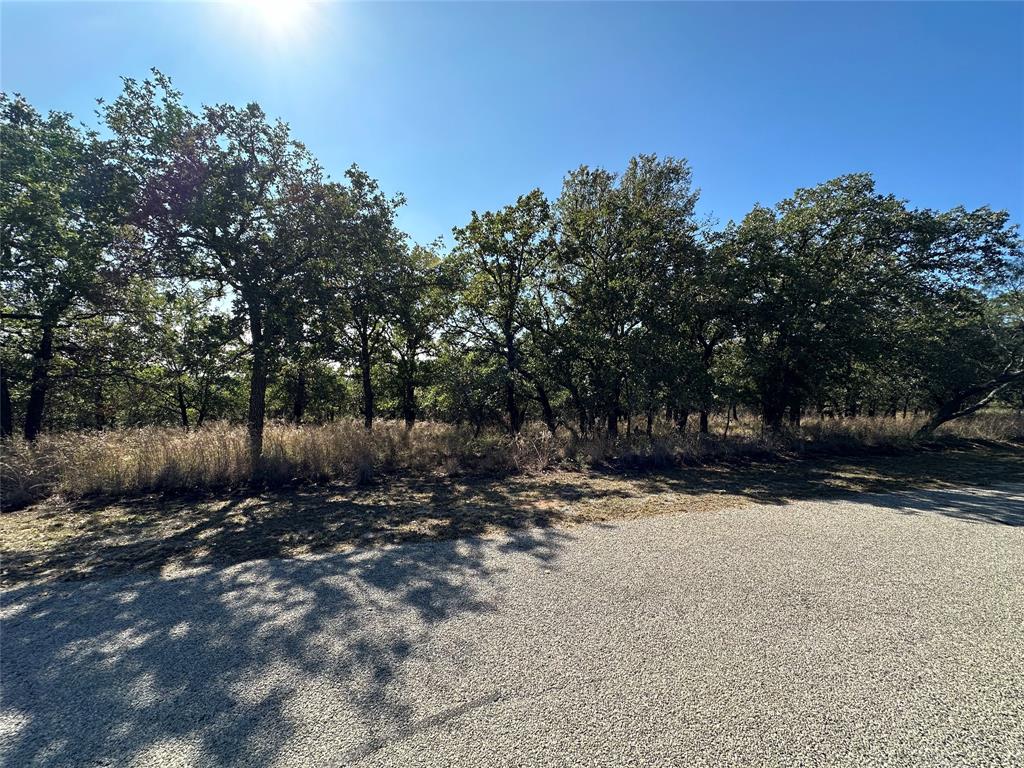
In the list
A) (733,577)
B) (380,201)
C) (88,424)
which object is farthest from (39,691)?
(88,424)

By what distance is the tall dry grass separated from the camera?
21.0ft

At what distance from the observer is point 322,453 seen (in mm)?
7797

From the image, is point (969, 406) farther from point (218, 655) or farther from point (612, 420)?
point (218, 655)

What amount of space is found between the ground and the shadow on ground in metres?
0.01

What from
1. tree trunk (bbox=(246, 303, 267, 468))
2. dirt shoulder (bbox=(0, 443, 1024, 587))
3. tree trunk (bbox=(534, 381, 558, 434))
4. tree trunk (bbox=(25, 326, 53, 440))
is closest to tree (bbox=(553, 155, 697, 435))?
tree trunk (bbox=(534, 381, 558, 434))

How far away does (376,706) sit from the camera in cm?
211

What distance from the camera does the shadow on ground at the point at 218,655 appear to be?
6.35 ft

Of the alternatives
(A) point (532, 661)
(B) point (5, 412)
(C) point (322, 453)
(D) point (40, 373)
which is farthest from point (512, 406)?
(B) point (5, 412)

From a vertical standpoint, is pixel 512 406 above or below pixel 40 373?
below

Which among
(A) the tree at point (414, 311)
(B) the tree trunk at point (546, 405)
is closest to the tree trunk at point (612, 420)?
(B) the tree trunk at point (546, 405)

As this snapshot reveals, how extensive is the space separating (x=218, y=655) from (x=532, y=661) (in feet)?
6.40

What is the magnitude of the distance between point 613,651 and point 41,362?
1330 cm

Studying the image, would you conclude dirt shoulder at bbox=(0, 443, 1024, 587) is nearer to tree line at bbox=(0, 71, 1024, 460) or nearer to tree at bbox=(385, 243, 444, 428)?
tree line at bbox=(0, 71, 1024, 460)

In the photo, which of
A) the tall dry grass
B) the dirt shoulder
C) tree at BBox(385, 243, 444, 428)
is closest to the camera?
the dirt shoulder
